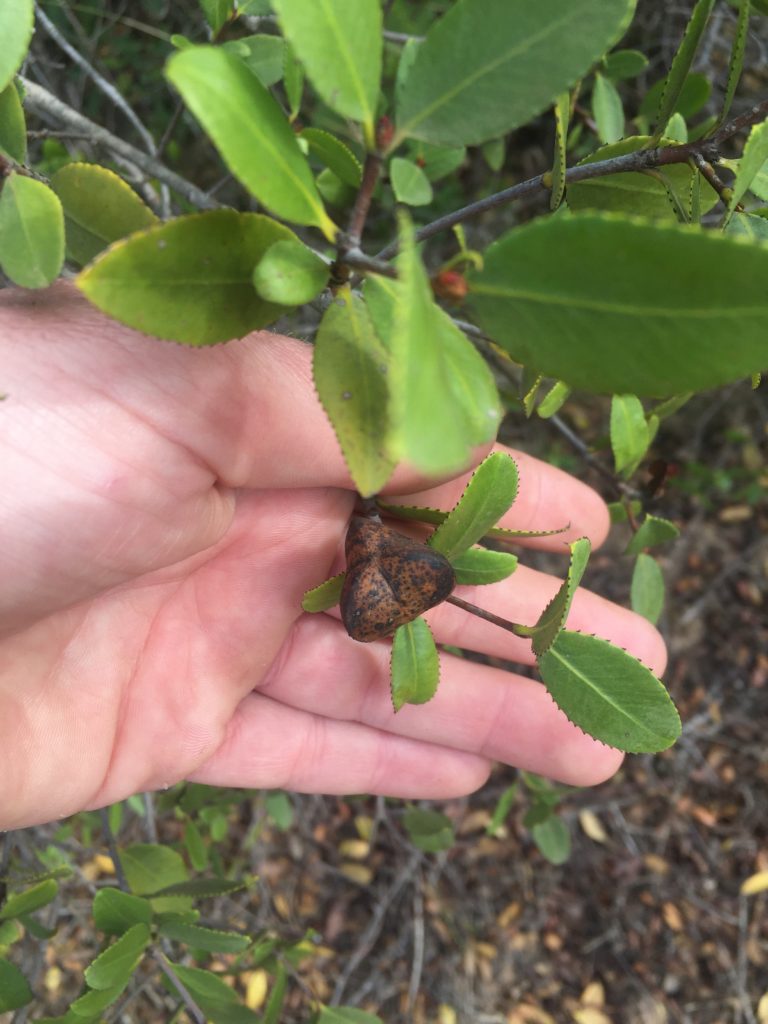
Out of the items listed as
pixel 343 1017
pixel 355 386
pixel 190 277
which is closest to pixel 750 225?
pixel 355 386

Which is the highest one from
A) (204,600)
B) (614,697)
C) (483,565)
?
(483,565)

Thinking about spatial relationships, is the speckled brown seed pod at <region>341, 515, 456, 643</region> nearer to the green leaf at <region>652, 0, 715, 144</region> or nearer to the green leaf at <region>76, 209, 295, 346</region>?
the green leaf at <region>76, 209, 295, 346</region>

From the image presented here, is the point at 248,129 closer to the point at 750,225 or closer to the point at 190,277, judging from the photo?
the point at 190,277

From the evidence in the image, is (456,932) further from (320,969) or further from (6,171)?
(6,171)

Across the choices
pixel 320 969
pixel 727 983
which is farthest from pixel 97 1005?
pixel 727 983

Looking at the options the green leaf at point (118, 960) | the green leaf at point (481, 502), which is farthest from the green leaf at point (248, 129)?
the green leaf at point (118, 960)

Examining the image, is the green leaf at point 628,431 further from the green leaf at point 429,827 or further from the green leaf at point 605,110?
the green leaf at point 429,827
